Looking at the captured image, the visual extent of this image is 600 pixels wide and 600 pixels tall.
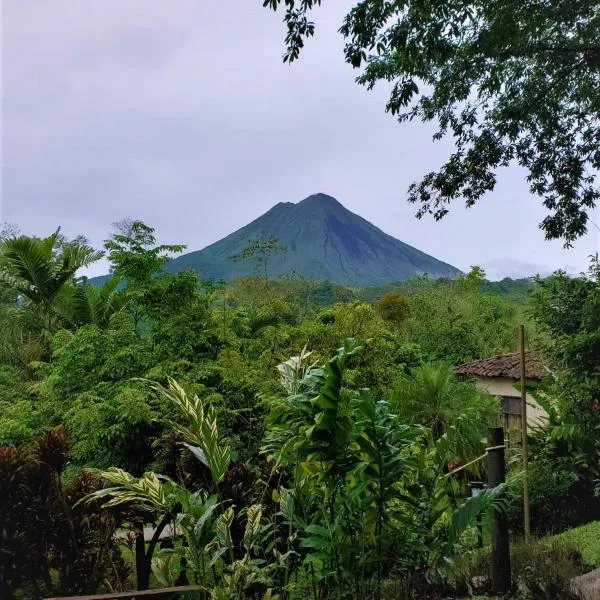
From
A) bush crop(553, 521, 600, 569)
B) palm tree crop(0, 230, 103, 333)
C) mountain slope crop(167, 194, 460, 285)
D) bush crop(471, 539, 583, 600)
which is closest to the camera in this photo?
bush crop(471, 539, 583, 600)

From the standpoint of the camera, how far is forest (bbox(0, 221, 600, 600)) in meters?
2.65

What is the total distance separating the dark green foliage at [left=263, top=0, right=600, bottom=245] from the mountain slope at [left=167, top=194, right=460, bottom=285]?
3854 cm

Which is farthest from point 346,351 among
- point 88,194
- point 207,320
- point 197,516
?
point 88,194

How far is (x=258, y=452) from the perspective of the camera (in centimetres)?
378

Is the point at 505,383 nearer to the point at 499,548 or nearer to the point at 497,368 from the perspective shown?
the point at 497,368

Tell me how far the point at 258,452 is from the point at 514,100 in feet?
13.9

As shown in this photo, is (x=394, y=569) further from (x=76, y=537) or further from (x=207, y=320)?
(x=207, y=320)

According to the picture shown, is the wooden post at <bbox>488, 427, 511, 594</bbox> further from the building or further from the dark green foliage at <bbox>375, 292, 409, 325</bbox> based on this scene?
the dark green foliage at <bbox>375, 292, 409, 325</bbox>

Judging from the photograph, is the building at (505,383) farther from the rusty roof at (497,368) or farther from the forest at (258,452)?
the forest at (258,452)

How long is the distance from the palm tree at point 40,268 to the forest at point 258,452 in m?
0.03

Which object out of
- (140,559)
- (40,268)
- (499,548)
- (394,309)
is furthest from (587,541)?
(394,309)

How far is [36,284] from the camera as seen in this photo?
9609 millimetres

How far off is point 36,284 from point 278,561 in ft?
26.1

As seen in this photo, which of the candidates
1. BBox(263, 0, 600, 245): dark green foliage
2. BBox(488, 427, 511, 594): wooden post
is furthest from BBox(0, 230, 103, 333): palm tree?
BBox(488, 427, 511, 594): wooden post
